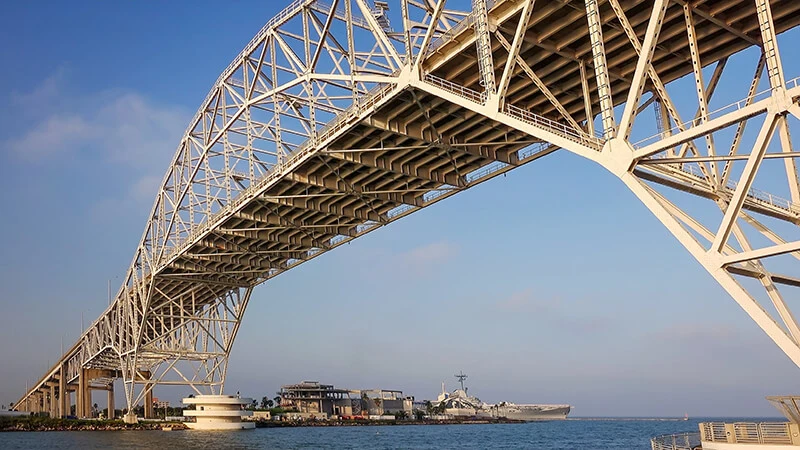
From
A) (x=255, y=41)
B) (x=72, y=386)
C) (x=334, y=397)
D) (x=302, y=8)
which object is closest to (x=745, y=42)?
(x=302, y=8)

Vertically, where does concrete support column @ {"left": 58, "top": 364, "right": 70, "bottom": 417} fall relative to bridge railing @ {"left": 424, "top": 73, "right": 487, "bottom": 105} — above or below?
below

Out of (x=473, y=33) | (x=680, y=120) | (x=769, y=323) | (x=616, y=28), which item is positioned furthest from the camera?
(x=473, y=33)

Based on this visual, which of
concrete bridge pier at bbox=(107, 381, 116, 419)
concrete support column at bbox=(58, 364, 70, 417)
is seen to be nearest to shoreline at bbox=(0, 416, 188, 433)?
concrete support column at bbox=(58, 364, 70, 417)

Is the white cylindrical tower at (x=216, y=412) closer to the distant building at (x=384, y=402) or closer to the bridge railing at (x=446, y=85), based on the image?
the bridge railing at (x=446, y=85)

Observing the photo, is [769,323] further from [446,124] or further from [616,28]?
[446,124]

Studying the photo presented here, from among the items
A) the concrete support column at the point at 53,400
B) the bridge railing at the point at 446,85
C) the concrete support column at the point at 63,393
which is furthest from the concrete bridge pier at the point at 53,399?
the bridge railing at the point at 446,85

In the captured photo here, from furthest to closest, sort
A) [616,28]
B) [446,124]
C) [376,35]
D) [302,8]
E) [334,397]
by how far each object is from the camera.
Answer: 1. [334,397]
2. [302,8]
3. [446,124]
4. [376,35]
5. [616,28]

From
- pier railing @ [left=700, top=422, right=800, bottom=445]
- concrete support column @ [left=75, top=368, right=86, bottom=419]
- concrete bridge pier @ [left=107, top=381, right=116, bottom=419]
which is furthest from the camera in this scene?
concrete bridge pier @ [left=107, top=381, right=116, bottom=419]

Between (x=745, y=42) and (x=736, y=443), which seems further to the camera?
(x=745, y=42)

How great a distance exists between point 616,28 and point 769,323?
12.9 meters

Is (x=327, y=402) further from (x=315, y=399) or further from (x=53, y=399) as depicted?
(x=53, y=399)

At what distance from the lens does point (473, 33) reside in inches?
1148

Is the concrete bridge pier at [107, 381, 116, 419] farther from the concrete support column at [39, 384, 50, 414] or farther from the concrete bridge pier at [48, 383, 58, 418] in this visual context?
the concrete support column at [39, 384, 50, 414]

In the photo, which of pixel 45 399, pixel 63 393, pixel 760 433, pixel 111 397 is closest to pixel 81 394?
pixel 63 393
